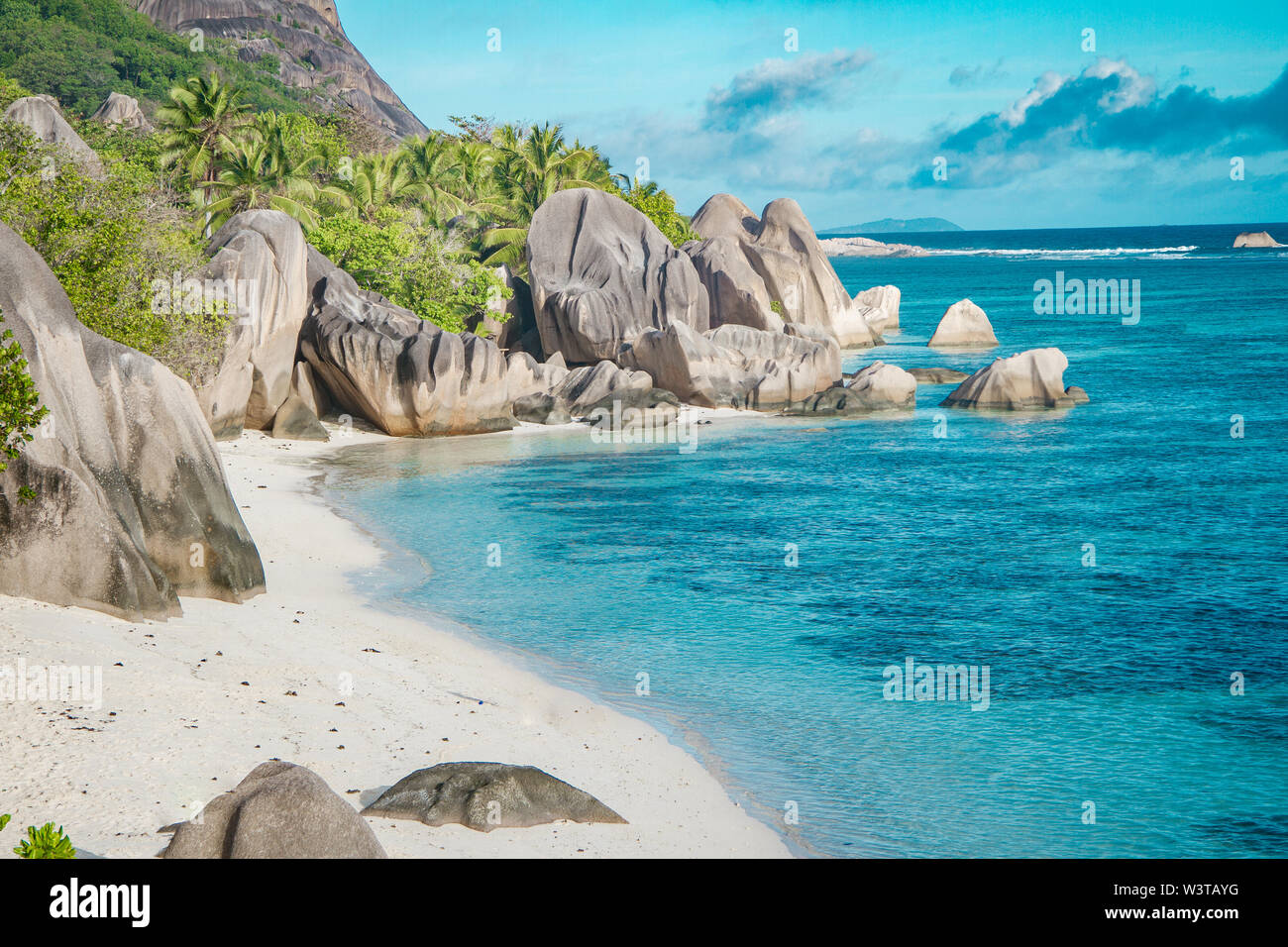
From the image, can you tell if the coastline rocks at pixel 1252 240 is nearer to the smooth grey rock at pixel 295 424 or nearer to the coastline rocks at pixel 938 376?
the coastline rocks at pixel 938 376

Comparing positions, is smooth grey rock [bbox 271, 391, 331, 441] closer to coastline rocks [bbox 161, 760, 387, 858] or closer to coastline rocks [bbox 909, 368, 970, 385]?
coastline rocks [bbox 161, 760, 387, 858]

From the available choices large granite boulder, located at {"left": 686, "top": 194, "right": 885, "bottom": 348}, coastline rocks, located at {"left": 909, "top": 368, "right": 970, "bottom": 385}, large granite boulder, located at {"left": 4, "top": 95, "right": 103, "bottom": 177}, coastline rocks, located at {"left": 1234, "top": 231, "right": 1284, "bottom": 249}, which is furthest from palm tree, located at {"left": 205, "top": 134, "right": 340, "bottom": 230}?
coastline rocks, located at {"left": 1234, "top": 231, "right": 1284, "bottom": 249}

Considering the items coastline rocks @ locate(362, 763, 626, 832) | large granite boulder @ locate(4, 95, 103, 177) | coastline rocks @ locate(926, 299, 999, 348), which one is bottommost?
coastline rocks @ locate(362, 763, 626, 832)

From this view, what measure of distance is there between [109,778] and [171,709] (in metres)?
1.74

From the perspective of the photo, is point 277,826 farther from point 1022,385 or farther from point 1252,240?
point 1252,240

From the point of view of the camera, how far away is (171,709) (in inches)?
423

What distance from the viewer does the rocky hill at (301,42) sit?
114188 mm

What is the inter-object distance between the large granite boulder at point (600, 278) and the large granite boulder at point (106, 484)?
88.6 ft

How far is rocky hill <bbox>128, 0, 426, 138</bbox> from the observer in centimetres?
11419

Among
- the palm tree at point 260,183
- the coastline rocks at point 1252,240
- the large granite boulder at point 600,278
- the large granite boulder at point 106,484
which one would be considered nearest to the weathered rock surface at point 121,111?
the palm tree at point 260,183

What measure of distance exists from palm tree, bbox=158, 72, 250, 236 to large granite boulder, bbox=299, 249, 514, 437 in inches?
359

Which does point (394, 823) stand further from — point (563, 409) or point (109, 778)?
point (563, 409)
